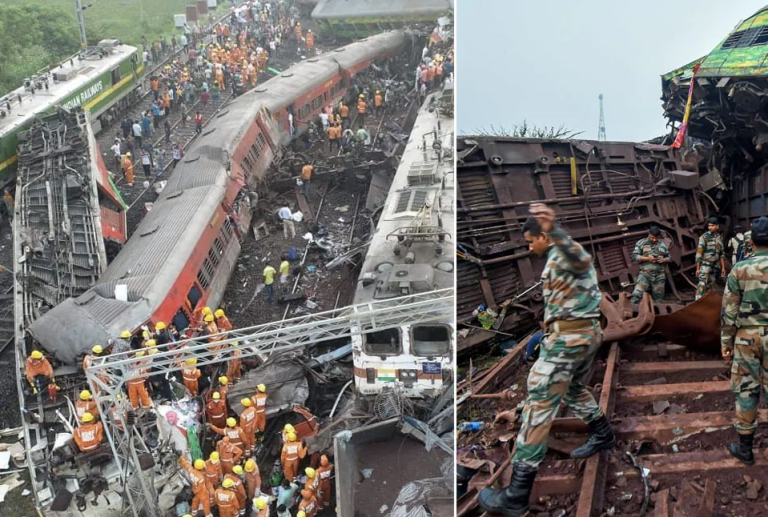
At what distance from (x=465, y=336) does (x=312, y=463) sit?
3143mm

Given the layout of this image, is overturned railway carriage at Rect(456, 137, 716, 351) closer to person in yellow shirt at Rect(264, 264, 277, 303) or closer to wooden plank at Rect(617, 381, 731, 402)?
wooden plank at Rect(617, 381, 731, 402)

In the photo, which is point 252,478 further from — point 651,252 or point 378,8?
point 378,8

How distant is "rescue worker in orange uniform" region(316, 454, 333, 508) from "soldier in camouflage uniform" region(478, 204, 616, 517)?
203 inches

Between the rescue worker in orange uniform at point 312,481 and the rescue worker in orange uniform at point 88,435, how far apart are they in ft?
8.51

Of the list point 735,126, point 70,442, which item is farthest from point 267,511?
point 735,126

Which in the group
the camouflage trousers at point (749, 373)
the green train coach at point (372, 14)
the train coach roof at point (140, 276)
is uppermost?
the green train coach at point (372, 14)

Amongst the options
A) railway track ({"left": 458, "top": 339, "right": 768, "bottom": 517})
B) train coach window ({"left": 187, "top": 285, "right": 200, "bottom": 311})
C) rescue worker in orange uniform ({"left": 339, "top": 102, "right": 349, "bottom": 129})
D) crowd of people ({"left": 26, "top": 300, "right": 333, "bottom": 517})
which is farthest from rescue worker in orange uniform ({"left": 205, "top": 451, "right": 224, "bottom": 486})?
rescue worker in orange uniform ({"left": 339, "top": 102, "right": 349, "bottom": 129})

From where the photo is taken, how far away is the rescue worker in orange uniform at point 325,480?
775 centimetres

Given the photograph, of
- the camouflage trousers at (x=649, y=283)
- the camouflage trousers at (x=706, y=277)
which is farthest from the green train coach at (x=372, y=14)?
the camouflage trousers at (x=706, y=277)

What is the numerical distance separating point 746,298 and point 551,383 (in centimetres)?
107

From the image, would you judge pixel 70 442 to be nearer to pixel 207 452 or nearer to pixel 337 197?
pixel 207 452

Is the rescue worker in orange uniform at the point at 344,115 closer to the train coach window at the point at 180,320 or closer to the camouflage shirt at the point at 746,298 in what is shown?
the train coach window at the point at 180,320

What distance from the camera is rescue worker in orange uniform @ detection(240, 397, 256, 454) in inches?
329

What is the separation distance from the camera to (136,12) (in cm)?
3375
